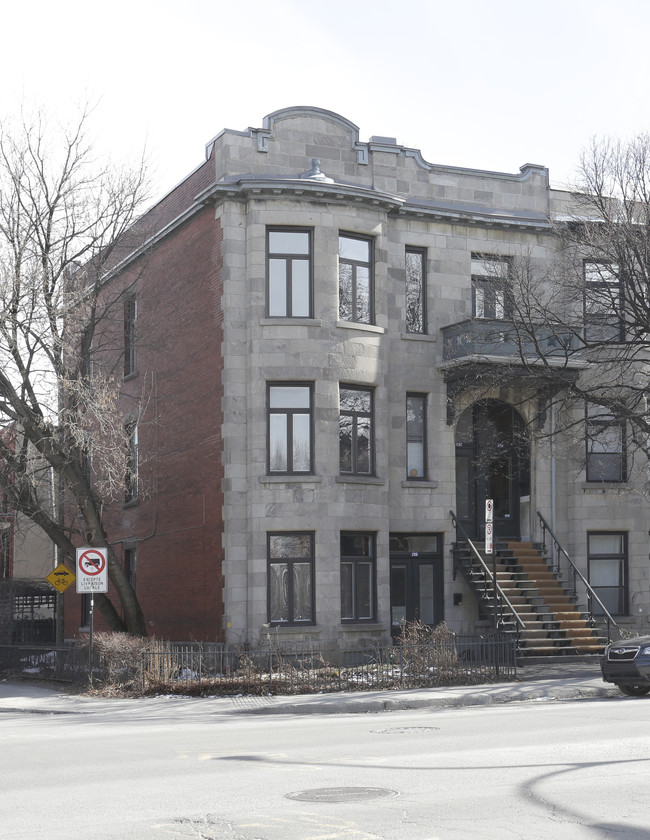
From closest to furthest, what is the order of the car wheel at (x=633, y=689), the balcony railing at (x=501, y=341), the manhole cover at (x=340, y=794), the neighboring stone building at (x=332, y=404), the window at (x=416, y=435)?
1. the manhole cover at (x=340, y=794)
2. the car wheel at (x=633, y=689)
3. the neighboring stone building at (x=332, y=404)
4. the balcony railing at (x=501, y=341)
5. the window at (x=416, y=435)

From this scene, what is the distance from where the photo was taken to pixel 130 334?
3347cm

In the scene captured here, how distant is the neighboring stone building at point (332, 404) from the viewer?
26969 millimetres

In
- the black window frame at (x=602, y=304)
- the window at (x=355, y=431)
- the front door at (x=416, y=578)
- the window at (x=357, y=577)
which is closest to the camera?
the black window frame at (x=602, y=304)

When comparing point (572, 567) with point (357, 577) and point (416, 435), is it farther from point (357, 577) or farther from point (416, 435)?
point (357, 577)

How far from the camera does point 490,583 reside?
28.4m

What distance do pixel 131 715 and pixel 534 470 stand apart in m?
15.0

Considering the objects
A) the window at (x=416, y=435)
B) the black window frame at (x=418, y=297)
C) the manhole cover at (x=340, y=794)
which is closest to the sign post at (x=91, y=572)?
the window at (x=416, y=435)

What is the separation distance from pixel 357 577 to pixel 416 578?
2.19 meters

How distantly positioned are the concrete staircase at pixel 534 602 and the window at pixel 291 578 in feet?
14.4

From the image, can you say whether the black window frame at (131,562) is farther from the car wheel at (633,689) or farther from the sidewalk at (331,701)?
the car wheel at (633,689)

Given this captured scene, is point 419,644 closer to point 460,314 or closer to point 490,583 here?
point 490,583

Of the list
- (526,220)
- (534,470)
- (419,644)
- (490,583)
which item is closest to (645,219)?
(526,220)

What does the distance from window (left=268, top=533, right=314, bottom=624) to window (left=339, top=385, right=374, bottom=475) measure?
84.5 inches

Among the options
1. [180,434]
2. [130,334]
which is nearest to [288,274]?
[180,434]
